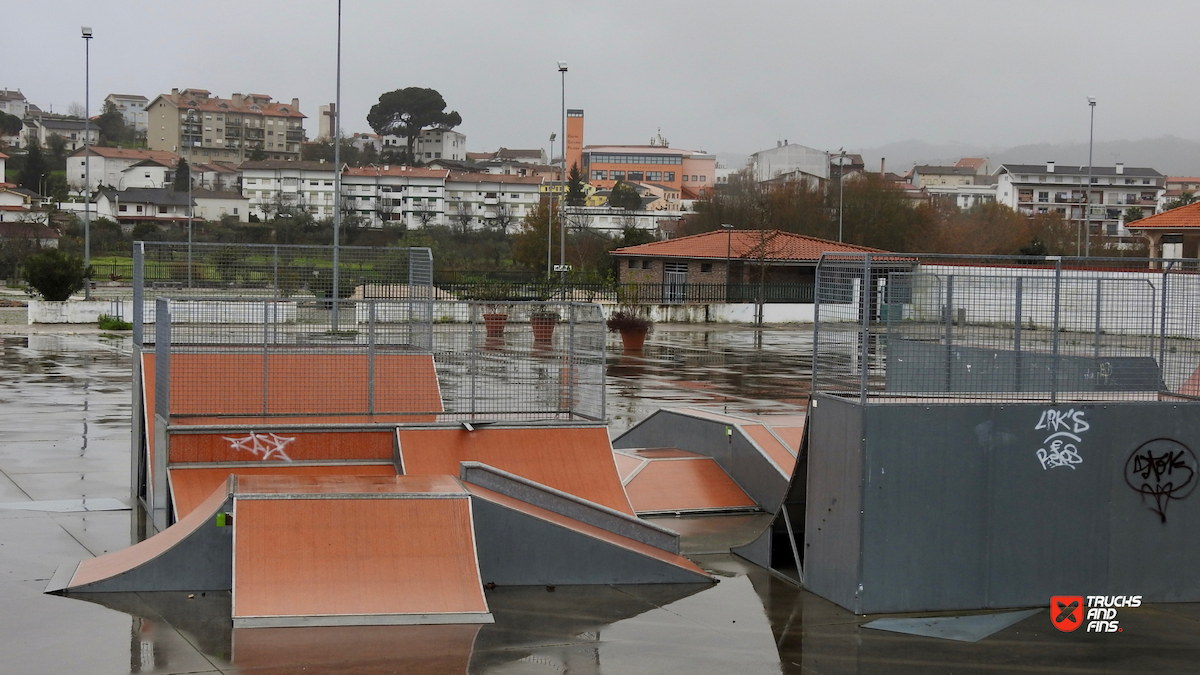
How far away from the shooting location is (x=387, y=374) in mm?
12375

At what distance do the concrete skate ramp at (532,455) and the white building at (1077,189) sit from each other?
14414 centimetres

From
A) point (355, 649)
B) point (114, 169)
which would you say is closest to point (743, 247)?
point (355, 649)

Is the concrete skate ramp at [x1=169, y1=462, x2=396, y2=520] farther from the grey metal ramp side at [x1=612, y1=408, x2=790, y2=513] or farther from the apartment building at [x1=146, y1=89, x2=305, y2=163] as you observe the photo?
the apartment building at [x1=146, y1=89, x2=305, y2=163]

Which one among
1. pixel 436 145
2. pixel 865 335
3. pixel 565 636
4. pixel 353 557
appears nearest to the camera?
pixel 565 636

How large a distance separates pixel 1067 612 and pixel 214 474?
7553 mm

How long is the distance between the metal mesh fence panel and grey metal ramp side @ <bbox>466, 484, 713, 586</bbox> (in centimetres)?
244

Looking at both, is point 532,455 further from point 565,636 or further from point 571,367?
point 565,636

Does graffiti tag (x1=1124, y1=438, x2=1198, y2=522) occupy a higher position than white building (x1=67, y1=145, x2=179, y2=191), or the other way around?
white building (x1=67, y1=145, x2=179, y2=191)

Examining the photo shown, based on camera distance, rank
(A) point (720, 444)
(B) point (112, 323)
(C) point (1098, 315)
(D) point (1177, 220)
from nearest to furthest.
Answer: (C) point (1098, 315) < (A) point (720, 444) < (B) point (112, 323) < (D) point (1177, 220)

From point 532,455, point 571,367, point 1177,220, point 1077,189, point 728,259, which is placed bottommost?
point 532,455

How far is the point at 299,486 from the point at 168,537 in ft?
3.49

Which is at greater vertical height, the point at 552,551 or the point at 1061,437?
the point at 1061,437

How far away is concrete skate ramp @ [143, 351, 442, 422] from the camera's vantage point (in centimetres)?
1139

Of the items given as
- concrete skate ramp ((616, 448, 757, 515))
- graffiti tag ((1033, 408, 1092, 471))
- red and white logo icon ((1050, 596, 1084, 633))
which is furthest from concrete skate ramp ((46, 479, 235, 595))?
graffiti tag ((1033, 408, 1092, 471))
